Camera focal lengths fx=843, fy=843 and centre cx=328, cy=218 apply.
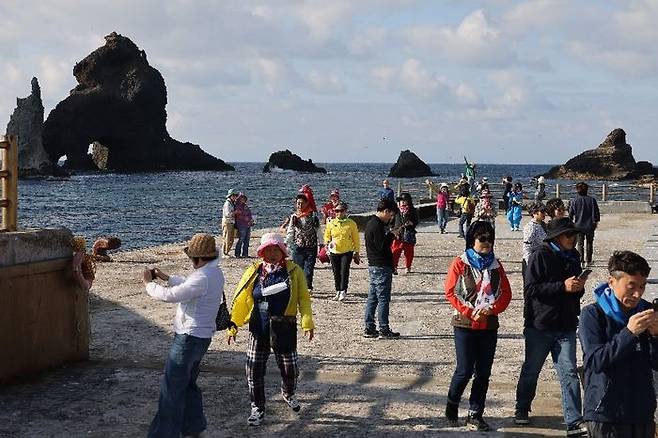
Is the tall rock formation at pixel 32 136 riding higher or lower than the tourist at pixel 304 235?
higher

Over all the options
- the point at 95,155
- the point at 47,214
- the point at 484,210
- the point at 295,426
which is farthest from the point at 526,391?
the point at 95,155

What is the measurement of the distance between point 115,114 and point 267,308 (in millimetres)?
141984

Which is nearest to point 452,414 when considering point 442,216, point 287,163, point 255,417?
point 255,417

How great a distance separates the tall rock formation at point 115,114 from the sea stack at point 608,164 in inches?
2931

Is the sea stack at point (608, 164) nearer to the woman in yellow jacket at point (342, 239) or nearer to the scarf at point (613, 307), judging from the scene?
the woman in yellow jacket at point (342, 239)

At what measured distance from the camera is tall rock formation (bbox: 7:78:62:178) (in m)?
130

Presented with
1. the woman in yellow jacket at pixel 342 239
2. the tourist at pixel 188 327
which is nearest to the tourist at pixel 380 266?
the woman in yellow jacket at pixel 342 239

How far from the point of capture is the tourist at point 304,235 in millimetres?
12094

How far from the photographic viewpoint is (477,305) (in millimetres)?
6367

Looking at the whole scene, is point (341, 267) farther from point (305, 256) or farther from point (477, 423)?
point (477, 423)

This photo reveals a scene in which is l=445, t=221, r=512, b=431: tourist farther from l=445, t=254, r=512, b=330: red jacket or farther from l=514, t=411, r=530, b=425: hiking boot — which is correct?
l=514, t=411, r=530, b=425: hiking boot

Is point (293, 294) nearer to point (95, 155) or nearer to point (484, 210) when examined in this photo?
point (484, 210)

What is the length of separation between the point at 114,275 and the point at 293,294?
922 centimetres

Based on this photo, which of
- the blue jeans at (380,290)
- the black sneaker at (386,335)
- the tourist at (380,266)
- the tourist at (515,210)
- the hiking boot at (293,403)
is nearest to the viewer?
the hiking boot at (293,403)
